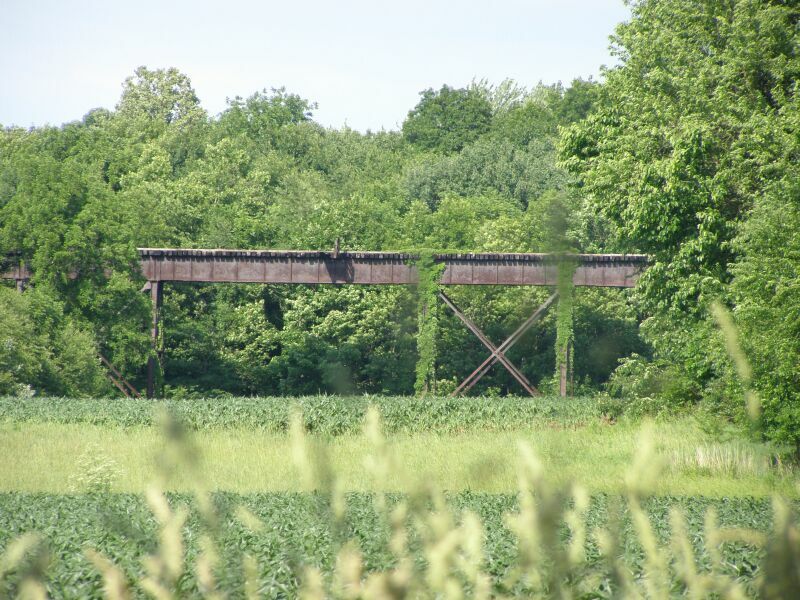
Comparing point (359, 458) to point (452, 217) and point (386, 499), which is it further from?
point (452, 217)

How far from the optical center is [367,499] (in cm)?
1345

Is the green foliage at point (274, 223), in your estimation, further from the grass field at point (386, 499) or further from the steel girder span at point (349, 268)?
the grass field at point (386, 499)

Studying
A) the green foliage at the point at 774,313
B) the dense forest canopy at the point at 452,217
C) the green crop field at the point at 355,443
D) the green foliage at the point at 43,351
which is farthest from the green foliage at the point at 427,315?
the green foliage at the point at 774,313

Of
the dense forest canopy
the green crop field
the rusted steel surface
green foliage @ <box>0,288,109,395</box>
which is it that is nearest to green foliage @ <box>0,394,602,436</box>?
the green crop field

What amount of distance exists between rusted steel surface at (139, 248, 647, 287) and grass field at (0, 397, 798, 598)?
525 cm

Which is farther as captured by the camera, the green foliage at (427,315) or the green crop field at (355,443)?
the green foliage at (427,315)

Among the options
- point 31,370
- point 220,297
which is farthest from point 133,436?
point 220,297

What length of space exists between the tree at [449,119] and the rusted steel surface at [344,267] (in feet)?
123

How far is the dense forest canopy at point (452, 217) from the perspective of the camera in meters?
22.1

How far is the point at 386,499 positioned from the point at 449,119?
6753 centimetres

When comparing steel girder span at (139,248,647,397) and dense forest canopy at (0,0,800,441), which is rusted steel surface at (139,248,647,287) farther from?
dense forest canopy at (0,0,800,441)

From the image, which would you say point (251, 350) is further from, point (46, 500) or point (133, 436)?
point (46, 500)

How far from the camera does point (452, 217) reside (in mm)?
52562

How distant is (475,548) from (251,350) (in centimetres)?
4381
